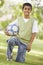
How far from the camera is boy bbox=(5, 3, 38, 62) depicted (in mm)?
1437

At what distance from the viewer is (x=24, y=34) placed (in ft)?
4.72

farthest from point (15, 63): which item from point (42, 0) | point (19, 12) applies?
point (42, 0)

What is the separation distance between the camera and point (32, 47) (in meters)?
1.44

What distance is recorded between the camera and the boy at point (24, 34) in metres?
1.44

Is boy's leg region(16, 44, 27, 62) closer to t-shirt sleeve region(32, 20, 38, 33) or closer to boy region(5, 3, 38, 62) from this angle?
boy region(5, 3, 38, 62)

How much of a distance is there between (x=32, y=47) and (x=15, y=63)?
0.51 ft

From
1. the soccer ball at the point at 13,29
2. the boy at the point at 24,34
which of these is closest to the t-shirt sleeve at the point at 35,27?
the boy at the point at 24,34

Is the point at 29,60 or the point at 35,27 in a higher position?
the point at 35,27

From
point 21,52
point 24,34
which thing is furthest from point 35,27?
point 21,52

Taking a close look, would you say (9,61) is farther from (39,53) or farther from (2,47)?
(39,53)

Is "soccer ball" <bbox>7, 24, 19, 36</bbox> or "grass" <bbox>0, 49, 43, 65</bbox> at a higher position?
"soccer ball" <bbox>7, 24, 19, 36</bbox>

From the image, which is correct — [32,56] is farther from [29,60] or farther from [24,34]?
[24,34]

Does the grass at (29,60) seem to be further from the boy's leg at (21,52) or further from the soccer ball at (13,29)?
the soccer ball at (13,29)

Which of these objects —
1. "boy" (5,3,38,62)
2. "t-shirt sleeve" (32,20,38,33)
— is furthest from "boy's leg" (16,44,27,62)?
"t-shirt sleeve" (32,20,38,33)
